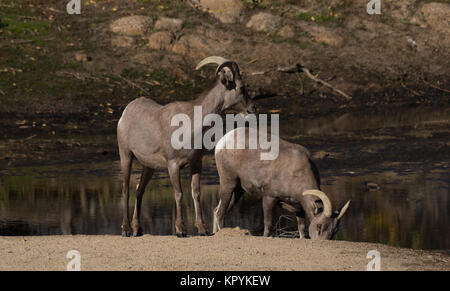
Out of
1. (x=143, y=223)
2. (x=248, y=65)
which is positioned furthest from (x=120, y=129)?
(x=248, y=65)

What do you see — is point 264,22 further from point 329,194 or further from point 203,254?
point 203,254

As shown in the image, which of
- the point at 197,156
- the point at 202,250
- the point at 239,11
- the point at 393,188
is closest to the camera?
the point at 202,250

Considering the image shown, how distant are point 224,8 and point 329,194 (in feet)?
46.6

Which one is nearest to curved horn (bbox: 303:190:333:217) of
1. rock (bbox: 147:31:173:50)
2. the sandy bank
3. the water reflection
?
the sandy bank

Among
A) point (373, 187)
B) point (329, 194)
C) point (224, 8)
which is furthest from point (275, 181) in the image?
point (224, 8)

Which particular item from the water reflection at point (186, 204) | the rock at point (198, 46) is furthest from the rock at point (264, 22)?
the water reflection at point (186, 204)

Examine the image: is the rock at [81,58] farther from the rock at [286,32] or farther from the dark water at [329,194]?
the dark water at [329,194]

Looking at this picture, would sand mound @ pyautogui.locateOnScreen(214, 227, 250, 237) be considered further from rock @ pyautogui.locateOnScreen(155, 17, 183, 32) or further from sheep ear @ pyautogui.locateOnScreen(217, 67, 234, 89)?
rock @ pyautogui.locateOnScreen(155, 17, 183, 32)

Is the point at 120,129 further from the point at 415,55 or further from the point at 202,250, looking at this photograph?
the point at 415,55

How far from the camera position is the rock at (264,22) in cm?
3016

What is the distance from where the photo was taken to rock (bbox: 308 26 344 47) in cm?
2980

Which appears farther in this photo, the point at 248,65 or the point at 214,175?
the point at 248,65

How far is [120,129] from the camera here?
45.3ft
